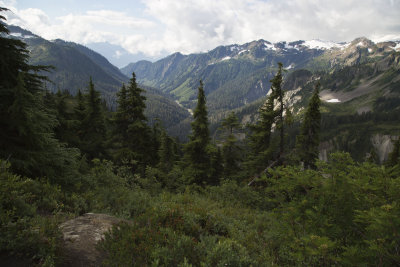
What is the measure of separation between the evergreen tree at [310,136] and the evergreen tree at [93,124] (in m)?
22.9

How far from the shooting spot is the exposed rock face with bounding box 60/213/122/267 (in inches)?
166

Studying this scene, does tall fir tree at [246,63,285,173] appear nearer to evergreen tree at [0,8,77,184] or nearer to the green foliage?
evergreen tree at [0,8,77,184]

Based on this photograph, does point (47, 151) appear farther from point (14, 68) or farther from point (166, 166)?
point (166, 166)

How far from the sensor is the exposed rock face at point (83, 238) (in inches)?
166

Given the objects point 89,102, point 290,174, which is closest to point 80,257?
point 290,174

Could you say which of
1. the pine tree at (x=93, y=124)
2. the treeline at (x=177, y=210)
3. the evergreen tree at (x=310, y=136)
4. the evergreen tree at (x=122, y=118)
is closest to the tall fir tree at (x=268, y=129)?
the evergreen tree at (x=310, y=136)

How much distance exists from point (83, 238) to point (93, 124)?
22151 mm


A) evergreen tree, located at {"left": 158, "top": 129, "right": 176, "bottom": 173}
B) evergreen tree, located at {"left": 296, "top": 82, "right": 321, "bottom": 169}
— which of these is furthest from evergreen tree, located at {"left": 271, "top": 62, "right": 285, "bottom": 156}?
evergreen tree, located at {"left": 158, "top": 129, "right": 176, "bottom": 173}

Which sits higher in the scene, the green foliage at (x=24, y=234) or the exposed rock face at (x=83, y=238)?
the green foliage at (x=24, y=234)

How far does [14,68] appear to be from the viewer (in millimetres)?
8453

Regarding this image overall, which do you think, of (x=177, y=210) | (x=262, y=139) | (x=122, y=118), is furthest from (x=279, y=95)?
(x=122, y=118)

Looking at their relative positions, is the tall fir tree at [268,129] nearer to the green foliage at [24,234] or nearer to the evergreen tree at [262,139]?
the evergreen tree at [262,139]

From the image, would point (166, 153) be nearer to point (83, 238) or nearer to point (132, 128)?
point (132, 128)

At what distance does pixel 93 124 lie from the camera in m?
24.1
